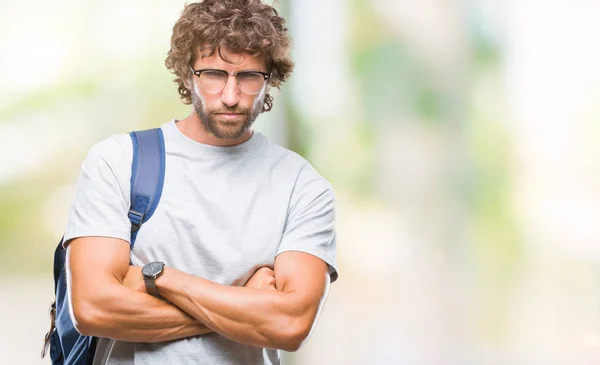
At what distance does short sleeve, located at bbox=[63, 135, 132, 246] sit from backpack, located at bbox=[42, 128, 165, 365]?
0.06 feet

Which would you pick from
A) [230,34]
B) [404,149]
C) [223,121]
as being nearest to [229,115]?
[223,121]

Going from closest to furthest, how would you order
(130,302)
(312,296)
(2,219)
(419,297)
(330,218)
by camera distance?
1. (130,302)
2. (312,296)
3. (330,218)
4. (2,219)
5. (419,297)

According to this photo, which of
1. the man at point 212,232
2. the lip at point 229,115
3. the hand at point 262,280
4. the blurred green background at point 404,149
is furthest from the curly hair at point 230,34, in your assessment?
the blurred green background at point 404,149

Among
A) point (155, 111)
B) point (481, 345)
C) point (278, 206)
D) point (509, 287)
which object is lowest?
point (481, 345)

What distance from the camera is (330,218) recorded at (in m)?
1.91

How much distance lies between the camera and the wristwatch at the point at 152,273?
167cm

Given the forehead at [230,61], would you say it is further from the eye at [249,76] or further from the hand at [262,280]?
the hand at [262,280]

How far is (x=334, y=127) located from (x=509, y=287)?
3.00ft

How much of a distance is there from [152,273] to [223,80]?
0.45m

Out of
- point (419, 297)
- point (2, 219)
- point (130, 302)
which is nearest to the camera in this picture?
point (130, 302)

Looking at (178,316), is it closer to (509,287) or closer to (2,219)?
(2,219)

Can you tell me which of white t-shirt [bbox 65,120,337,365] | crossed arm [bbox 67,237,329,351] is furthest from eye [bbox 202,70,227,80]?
crossed arm [bbox 67,237,329,351]

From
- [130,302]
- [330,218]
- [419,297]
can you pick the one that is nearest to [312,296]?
[330,218]

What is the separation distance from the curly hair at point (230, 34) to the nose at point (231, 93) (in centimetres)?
5
